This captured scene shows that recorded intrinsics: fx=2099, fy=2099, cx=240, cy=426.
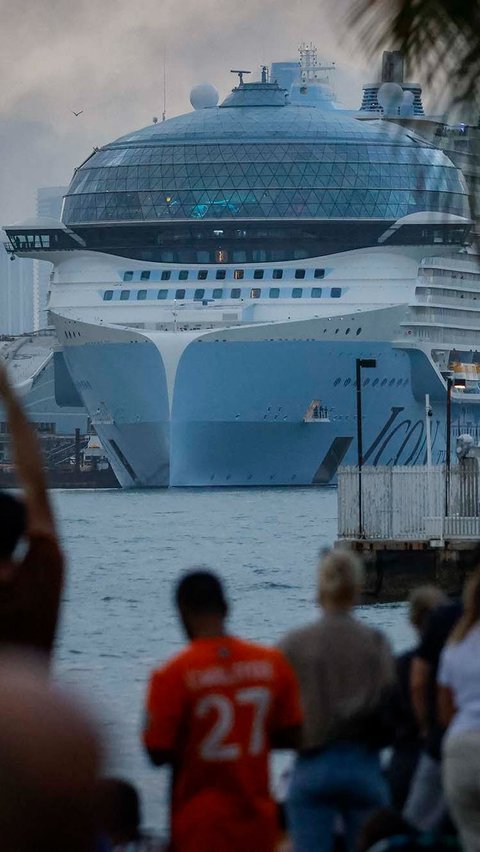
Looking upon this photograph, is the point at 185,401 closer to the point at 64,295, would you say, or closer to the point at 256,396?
the point at 256,396

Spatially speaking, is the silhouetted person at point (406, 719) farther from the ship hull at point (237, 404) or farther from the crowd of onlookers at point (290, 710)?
the ship hull at point (237, 404)

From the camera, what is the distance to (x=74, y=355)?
70.0 meters

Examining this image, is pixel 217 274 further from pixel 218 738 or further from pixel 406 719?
pixel 218 738

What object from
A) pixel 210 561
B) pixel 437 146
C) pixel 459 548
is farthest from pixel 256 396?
pixel 437 146

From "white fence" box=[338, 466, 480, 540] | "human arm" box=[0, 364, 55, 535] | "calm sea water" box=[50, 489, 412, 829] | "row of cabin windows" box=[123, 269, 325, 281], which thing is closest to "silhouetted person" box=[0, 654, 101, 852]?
"calm sea water" box=[50, 489, 412, 829]

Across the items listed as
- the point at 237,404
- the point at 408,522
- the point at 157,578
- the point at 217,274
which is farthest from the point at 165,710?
the point at 217,274

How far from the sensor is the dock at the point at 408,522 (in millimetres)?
25359

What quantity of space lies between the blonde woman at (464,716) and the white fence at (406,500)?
20773 millimetres

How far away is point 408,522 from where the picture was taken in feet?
86.6

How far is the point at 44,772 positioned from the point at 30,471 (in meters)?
2.49

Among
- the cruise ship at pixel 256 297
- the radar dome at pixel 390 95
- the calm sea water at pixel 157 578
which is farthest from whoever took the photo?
the cruise ship at pixel 256 297

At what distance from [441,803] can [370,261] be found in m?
68.1

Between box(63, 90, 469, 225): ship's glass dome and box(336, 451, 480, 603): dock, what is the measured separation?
50.1 metres

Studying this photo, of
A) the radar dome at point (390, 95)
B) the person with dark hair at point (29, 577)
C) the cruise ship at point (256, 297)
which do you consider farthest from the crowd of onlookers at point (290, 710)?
the cruise ship at point (256, 297)
